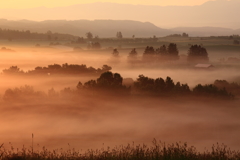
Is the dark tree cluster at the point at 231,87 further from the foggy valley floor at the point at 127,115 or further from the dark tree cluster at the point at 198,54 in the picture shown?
the dark tree cluster at the point at 198,54

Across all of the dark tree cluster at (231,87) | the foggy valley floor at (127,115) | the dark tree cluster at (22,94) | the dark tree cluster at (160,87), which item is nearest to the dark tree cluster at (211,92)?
the foggy valley floor at (127,115)

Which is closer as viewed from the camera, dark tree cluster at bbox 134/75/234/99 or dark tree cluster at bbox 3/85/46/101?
dark tree cluster at bbox 134/75/234/99

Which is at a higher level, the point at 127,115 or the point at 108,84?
the point at 108,84

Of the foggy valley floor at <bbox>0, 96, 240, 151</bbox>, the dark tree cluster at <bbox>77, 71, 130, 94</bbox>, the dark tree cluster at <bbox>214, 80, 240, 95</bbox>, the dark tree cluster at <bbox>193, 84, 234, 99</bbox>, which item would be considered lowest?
the foggy valley floor at <bbox>0, 96, 240, 151</bbox>

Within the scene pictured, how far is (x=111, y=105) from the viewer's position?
105875mm

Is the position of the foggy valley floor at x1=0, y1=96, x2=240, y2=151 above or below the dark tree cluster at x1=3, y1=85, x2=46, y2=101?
below

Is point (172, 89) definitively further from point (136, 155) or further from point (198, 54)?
point (198, 54)

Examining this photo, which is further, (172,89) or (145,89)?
(145,89)

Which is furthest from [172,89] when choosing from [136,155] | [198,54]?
[198,54]

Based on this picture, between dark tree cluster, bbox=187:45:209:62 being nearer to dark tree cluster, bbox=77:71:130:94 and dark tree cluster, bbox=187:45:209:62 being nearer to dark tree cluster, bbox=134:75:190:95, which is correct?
dark tree cluster, bbox=134:75:190:95

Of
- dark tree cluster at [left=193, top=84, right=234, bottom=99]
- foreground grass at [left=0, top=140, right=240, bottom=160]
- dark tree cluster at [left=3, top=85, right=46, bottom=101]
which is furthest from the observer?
dark tree cluster at [left=3, top=85, right=46, bottom=101]

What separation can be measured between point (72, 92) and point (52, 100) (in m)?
6.53

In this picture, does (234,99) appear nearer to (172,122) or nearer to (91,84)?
(172,122)

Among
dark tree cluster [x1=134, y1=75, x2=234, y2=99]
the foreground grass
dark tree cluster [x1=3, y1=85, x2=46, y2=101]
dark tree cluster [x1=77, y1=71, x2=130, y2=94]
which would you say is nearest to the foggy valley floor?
dark tree cluster [x1=134, y1=75, x2=234, y2=99]
